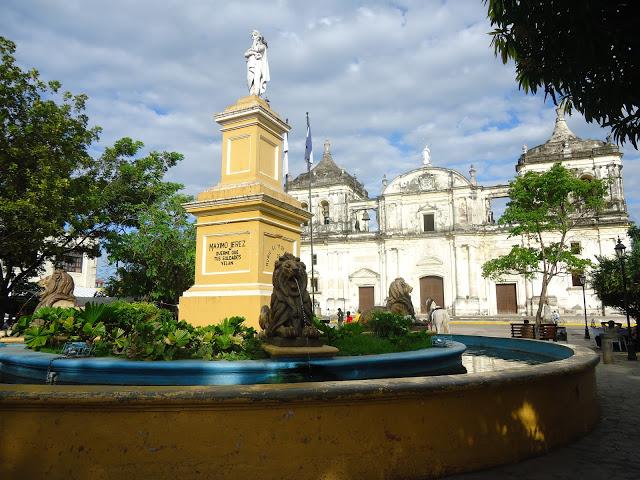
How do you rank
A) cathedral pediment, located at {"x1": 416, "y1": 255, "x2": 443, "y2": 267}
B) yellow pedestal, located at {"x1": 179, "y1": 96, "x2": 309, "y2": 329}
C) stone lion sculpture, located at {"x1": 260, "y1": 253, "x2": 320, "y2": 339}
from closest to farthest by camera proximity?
stone lion sculpture, located at {"x1": 260, "y1": 253, "x2": 320, "y2": 339} < yellow pedestal, located at {"x1": 179, "y1": 96, "x2": 309, "y2": 329} < cathedral pediment, located at {"x1": 416, "y1": 255, "x2": 443, "y2": 267}

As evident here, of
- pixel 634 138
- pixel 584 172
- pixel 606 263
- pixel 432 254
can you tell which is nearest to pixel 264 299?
pixel 634 138

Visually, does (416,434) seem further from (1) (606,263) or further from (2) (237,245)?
(1) (606,263)

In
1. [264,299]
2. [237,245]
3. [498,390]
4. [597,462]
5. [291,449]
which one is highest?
[237,245]

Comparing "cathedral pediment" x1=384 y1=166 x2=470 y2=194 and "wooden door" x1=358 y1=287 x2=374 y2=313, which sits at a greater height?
"cathedral pediment" x1=384 y1=166 x2=470 y2=194

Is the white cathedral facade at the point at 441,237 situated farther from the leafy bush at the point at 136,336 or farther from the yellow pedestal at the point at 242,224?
the leafy bush at the point at 136,336

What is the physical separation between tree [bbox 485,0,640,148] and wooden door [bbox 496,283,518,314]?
1287 inches

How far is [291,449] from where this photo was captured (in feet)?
9.59

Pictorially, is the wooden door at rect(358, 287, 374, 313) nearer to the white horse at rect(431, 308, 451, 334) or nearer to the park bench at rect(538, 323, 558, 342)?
the park bench at rect(538, 323, 558, 342)

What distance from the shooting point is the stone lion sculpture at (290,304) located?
5.20 m

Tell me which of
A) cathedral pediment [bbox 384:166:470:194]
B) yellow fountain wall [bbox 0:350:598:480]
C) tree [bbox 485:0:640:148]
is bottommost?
yellow fountain wall [bbox 0:350:598:480]

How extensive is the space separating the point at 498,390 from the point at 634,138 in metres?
3.68

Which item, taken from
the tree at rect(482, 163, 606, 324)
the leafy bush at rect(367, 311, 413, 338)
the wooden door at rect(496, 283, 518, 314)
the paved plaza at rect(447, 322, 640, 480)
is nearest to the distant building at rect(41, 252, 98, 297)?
the tree at rect(482, 163, 606, 324)

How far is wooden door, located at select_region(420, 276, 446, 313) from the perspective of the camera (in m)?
37.4

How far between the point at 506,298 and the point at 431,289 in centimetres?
589
